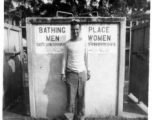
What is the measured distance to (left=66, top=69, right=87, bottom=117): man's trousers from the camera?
3.19 metres

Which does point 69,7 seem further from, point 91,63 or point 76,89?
point 76,89

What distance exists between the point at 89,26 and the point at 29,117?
2.57 meters

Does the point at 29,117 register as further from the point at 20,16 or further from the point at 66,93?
the point at 20,16

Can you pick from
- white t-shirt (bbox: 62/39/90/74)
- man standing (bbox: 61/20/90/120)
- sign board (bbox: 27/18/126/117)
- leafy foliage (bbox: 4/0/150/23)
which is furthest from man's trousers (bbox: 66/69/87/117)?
leafy foliage (bbox: 4/0/150/23)

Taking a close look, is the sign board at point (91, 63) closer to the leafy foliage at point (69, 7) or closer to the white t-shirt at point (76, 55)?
the white t-shirt at point (76, 55)

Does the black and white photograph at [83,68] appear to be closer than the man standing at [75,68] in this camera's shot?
No

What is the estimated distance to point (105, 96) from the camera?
3717mm

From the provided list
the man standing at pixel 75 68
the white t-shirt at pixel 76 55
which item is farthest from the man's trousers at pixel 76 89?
the white t-shirt at pixel 76 55

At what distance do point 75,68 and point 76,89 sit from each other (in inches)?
18.0

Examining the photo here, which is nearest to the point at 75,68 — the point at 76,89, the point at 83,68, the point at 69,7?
the point at 83,68

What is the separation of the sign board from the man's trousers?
379 millimetres

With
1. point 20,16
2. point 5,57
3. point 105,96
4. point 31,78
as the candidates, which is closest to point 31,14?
point 20,16

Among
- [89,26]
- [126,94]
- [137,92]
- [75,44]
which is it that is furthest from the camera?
[126,94]

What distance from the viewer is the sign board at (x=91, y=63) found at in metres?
3.57
